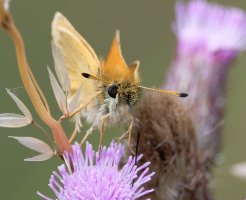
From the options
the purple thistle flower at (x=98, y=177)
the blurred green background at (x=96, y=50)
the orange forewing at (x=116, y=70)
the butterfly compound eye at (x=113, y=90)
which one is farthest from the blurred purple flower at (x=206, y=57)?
the blurred green background at (x=96, y=50)

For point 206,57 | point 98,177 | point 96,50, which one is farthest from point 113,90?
point 96,50

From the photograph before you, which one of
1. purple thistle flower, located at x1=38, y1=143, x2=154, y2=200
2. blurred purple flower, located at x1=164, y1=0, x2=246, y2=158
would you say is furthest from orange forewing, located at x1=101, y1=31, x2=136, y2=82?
blurred purple flower, located at x1=164, y1=0, x2=246, y2=158

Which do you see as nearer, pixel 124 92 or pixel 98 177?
pixel 98 177

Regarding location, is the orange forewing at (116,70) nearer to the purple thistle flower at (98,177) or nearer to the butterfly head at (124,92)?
the butterfly head at (124,92)

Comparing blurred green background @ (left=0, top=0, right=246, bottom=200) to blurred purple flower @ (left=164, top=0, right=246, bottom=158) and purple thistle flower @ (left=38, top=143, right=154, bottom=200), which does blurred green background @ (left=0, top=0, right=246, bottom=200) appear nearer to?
blurred purple flower @ (left=164, top=0, right=246, bottom=158)

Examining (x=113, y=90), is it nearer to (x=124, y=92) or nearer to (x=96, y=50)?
(x=124, y=92)

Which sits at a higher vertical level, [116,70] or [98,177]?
[116,70]
